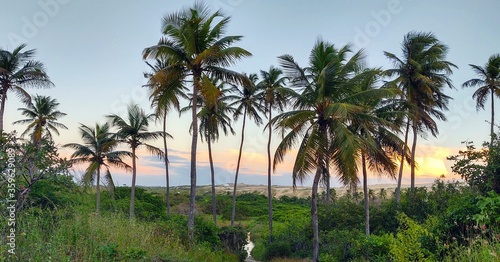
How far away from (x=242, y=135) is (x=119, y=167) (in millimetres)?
10438

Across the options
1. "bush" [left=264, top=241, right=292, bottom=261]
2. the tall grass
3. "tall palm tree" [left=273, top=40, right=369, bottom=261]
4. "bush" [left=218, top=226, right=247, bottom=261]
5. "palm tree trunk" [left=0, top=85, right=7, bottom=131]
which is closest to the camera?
the tall grass

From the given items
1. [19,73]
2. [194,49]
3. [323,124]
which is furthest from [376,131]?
[19,73]

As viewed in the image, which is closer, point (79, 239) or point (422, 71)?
point (79, 239)

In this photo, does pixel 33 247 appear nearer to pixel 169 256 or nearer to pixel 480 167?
pixel 169 256

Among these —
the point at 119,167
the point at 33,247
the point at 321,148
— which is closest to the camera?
the point at 33,247

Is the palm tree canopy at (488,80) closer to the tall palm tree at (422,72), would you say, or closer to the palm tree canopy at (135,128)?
the tall palm tree at (422,72)

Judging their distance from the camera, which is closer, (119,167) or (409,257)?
(409,257)

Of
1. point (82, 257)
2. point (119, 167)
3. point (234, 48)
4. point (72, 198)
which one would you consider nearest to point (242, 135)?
point (119, 167)

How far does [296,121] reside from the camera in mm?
15539

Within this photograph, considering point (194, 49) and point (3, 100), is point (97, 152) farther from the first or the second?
point (194, 49)

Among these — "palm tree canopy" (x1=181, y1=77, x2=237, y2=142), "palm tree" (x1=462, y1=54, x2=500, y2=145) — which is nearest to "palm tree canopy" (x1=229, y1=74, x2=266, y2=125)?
"palm tree canopy" (x1=181, y1=77, x2=237, y2=142)

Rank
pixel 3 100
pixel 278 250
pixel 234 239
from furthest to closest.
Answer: pixel 278 250
pixel 234 239
pixel 3 100

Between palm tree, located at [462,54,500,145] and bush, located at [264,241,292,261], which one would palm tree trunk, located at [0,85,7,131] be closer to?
bush, located at [264,241,292,261]

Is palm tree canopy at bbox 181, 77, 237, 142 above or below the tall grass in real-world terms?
above
